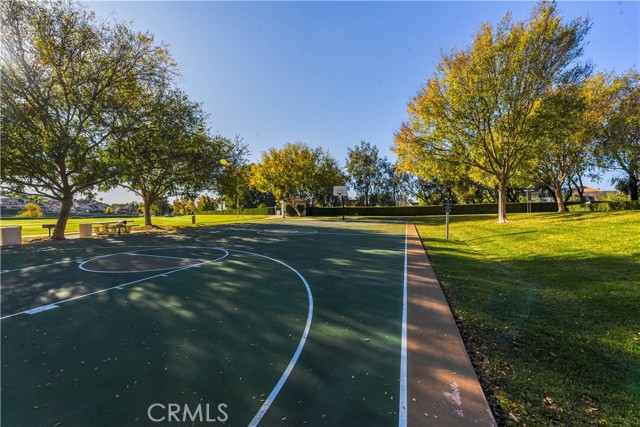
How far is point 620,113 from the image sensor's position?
2597 centimetres

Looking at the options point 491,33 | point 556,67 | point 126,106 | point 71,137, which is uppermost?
point 491,33

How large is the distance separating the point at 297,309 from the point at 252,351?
166cm

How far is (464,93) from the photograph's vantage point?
2112 centimetres

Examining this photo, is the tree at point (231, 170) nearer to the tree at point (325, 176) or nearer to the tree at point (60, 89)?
the tree at point (60, 89)

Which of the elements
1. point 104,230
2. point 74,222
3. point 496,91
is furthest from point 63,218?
point 496,91

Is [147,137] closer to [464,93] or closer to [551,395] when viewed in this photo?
[464,93]

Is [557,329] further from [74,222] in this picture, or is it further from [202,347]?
[74,222]

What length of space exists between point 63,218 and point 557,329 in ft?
77.1

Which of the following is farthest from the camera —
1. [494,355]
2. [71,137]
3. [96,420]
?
[71,137]

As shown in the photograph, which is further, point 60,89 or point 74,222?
point 74,222

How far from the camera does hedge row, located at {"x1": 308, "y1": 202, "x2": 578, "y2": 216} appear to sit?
150 feet

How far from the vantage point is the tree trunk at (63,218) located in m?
18.1

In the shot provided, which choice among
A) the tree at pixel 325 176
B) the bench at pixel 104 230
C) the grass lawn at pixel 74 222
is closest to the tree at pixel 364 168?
the tree at pixel 325 176

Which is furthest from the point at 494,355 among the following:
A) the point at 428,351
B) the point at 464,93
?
the point at 464,93
